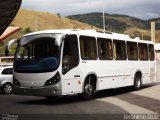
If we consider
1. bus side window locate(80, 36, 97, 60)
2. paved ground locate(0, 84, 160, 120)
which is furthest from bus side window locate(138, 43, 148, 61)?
paved ground locate(0, 84, 160, 120)

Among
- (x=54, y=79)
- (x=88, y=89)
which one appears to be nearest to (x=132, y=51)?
(x=88, y=89)

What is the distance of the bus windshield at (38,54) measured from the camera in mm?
18719

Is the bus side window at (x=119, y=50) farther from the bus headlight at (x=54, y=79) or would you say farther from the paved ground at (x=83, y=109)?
the bus headlight at (x=54, y=79)

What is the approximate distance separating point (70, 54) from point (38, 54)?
1.20 m

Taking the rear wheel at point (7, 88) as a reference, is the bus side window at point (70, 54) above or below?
above

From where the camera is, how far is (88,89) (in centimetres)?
2034

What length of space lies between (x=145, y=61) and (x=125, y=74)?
280cm

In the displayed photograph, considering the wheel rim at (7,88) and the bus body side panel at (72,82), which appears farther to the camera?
the wheel rim at (7,88)

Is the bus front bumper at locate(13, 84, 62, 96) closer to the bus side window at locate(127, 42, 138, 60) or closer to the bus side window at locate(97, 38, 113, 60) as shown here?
the bus side window at locate(97, 38, 113, 60)

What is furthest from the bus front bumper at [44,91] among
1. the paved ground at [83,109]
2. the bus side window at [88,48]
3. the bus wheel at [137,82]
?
the bus wheel at [137,82]

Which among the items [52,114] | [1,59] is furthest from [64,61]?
[1,59]

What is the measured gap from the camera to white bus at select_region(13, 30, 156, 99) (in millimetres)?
18672

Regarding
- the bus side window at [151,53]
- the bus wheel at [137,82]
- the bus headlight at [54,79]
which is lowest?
the bus wheel at [137,82]

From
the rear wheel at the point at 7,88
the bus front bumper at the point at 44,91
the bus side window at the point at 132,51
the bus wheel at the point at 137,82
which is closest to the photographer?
the bus front bumper at the point at 44,91
